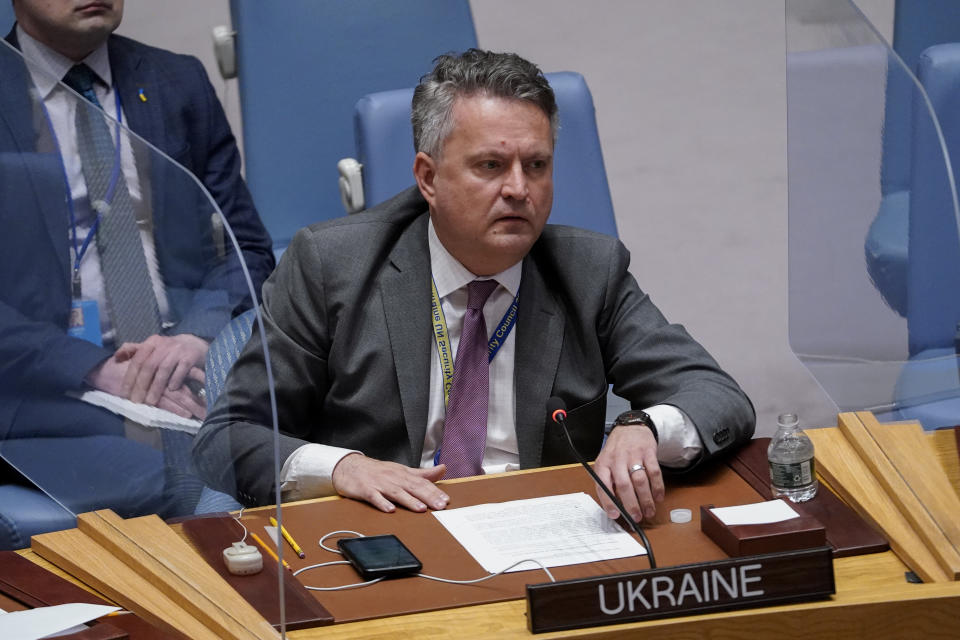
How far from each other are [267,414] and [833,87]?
2.52 ft

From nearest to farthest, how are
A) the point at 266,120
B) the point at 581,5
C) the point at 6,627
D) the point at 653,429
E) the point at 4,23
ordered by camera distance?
1. the point at 6,627
2. the point at 653,429
3. the point at 4,23
4. the point at 266,120
5. the point at 581,5

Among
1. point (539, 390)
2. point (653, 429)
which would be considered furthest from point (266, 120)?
Result: point (653, 429)

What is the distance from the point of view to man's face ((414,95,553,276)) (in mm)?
2018

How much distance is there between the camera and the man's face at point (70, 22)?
2.50 metres

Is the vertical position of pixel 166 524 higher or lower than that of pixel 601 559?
higher

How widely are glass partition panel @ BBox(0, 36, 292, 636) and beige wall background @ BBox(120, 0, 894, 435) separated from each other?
226 centimetres

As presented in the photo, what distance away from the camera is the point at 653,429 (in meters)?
1.81

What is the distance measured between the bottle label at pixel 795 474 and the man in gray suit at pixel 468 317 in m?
0.22

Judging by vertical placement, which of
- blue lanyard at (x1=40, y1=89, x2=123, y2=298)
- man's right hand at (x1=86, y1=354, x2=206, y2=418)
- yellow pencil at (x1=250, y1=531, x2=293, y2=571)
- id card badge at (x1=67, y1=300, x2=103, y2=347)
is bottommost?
yellow pencil at (x1=250, y1=531, x2=293, y2=571)

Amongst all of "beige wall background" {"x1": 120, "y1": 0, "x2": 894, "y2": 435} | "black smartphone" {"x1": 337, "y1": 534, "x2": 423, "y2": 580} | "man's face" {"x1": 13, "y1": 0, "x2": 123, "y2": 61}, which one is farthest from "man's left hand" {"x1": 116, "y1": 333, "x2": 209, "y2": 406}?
"beige wall background" {"x1": 120, "y1": 0, "x2": 894, "y2": 435}

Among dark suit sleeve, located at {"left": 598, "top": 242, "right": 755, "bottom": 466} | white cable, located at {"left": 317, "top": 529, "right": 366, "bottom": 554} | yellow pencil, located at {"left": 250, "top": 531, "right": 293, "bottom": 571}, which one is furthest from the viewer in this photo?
dark suit sleeve, located at {"left": 598, "top": 242, "right": 755, "bottom": 466}

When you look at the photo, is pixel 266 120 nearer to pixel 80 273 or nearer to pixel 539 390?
pixel 539 390

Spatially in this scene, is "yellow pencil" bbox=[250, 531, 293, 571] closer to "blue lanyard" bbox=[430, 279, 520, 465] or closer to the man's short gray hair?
"blue lanyard" bbox=[430, 279, 520, 465]

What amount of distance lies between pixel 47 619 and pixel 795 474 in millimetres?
915
